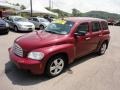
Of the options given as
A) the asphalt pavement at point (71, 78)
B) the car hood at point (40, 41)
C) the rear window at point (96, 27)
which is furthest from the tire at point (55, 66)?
the rear window at point (96, 27)

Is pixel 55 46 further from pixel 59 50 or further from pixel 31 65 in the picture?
pixel 31 65

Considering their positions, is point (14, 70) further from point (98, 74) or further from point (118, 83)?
point (118, 83)

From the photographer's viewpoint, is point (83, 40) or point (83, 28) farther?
point (83, 28)

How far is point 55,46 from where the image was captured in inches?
186

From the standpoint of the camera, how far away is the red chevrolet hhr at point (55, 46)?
14.5 ft

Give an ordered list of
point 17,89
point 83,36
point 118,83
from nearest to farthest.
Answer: point 17,89 < point 118,83 < point 83,36

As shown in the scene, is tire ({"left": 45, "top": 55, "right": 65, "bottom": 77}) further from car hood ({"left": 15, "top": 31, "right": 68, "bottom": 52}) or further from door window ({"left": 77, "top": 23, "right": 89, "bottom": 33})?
door window ({"left": 77, "top": 23, "right": 89, "bottom": 33})

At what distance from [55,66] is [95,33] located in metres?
2.44

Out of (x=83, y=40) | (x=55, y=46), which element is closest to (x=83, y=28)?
(x=83, y=40)

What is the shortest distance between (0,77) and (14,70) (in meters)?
0.60

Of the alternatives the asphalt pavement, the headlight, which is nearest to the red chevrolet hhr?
the headlight

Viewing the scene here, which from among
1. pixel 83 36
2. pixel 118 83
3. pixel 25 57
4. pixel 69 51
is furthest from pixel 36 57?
pixel 118 83

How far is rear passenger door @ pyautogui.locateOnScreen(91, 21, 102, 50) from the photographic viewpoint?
Answer: 20.8 ft

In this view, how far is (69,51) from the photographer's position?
16.7 feet
